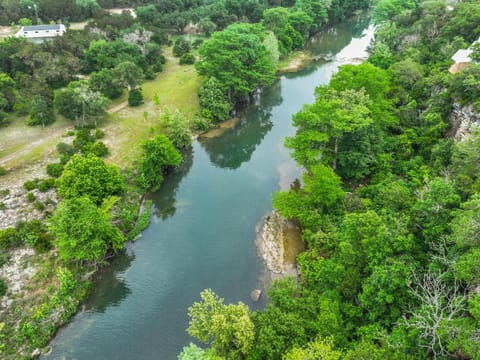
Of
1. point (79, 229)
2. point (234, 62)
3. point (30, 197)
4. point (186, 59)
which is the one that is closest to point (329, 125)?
point (234, 62)

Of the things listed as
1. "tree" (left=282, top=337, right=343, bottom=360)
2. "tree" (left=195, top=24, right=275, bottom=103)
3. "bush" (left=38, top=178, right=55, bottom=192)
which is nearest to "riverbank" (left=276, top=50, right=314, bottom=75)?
"tree" (left=195, top=24, right=275, bottom=103)

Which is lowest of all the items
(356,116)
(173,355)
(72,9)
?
(173,355)

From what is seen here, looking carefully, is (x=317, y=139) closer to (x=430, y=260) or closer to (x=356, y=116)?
(x=356, y=116)

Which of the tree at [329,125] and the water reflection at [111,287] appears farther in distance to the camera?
the tree at [329,125]

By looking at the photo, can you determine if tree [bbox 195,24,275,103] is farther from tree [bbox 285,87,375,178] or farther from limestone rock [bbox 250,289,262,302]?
limestone rock [bbox 250,289,262,302]

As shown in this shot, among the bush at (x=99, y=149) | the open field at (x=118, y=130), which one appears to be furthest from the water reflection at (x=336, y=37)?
the bush at (x=99, y=149)

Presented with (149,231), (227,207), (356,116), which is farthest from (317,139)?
(149,231)

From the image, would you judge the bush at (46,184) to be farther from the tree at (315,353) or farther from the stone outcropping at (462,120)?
the stone outcropping at (462,120)
